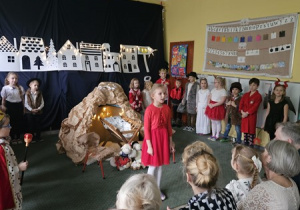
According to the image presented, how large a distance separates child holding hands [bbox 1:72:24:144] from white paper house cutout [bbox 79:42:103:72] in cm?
159

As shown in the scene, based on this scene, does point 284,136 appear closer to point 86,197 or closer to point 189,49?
point 86,197

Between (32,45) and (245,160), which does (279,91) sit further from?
(32,45)

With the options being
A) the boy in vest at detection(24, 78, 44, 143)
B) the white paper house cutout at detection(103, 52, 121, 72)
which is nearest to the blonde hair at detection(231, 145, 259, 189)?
the boy in vest at detection(24, 78, 44, 143)

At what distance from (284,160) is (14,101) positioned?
15.4 ft

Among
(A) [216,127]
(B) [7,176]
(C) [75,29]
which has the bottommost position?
(A) [216,127]

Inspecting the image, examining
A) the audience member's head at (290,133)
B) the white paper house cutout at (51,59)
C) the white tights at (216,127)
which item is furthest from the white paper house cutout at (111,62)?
the audience member's head at (290,133)

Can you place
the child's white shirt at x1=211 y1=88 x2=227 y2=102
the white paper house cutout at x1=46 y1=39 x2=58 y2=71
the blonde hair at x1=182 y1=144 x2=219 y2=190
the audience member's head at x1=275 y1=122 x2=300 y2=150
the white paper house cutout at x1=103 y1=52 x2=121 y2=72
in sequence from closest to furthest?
the blonde hair at x1=182 y1=144 x2=219 y2=190, the audience member's head at x1=275 y1=122 x2=300 y2=150, the child's white shirt at x1=211 y1=88 x2=227 y2=102, the white paper house cutout at x1=46 y1=39 x2=58 y2=71, the white paper house cutout at x1=103 y1=52 x2=121 y2=72

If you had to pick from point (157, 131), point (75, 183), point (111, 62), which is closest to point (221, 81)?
point (111, 62)

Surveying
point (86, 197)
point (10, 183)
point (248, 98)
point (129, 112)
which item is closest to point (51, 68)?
point (129, 112)

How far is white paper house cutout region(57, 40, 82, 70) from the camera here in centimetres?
553

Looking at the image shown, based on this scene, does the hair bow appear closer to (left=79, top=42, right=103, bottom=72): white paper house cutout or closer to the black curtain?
the black curtain

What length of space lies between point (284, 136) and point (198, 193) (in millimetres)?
1127

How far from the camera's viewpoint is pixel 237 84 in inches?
195

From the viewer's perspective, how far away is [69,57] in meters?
5.65
